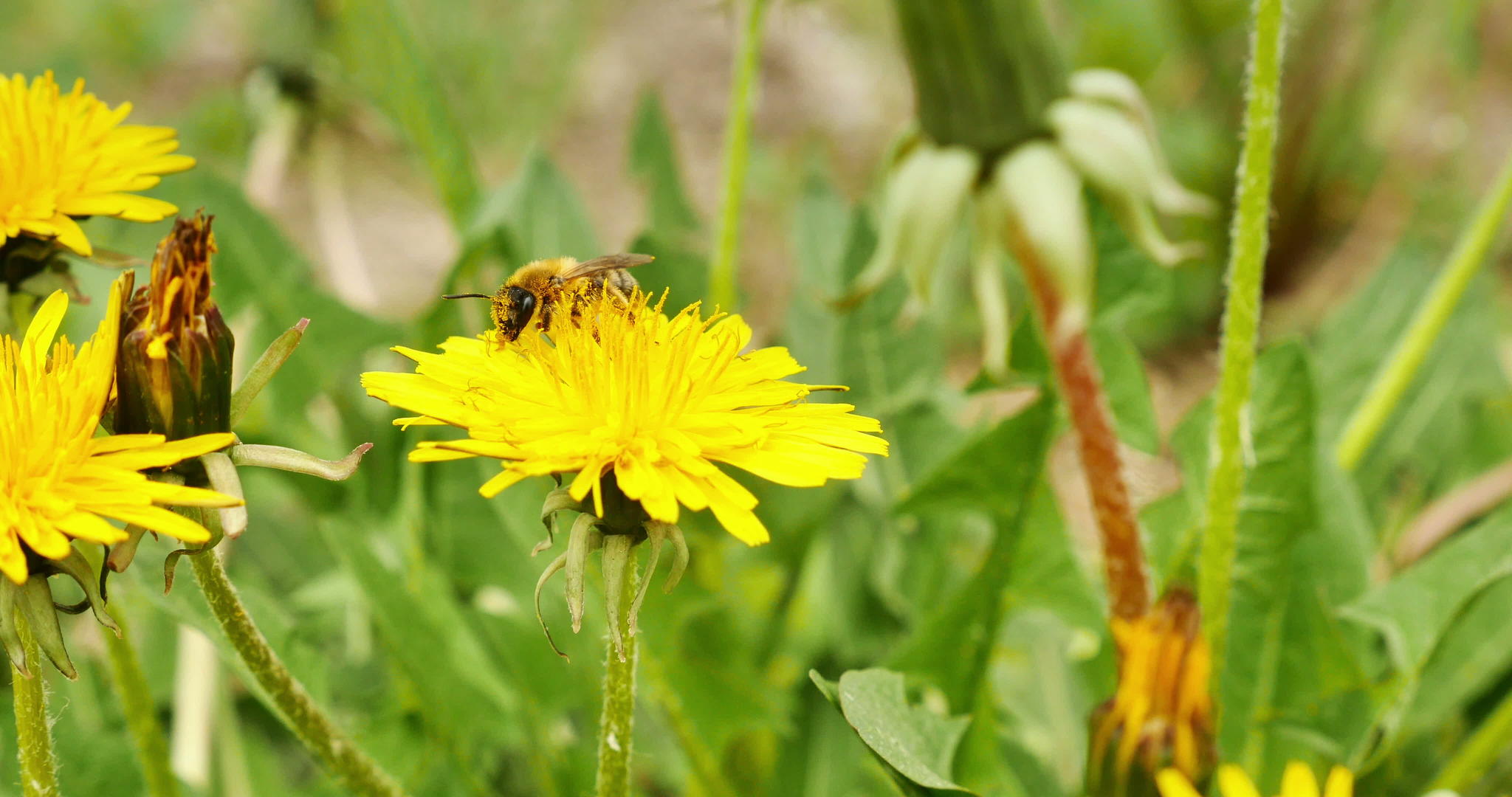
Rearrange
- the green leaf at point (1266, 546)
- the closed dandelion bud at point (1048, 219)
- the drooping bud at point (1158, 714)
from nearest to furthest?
1. the drooping bud at point (1158, 714)
2. the closed dandelion bud at point (1048, 219)
3. the green leaf at point (1266, 546)

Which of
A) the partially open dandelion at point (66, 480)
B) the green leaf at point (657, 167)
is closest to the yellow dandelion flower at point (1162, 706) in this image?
the partially open dandelion at point (66, 480)

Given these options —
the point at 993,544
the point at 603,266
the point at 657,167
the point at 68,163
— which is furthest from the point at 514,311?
the point at 657,167

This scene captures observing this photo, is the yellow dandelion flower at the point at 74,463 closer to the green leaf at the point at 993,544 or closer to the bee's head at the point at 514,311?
the bee's head at the point at 514,311

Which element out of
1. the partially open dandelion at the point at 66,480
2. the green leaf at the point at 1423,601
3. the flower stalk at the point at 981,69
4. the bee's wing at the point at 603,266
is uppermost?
the flower stalk at the point at 981,69

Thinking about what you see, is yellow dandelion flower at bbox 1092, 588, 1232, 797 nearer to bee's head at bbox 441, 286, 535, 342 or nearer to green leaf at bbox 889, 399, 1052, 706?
green leaf at bbox 889, 399, 1052, 706

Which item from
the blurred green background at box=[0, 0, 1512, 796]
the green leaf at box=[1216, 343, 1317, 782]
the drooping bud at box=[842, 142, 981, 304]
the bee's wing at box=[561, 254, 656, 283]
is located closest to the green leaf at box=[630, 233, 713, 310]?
the blurred green background at box=[0, 0, 1512, 796]

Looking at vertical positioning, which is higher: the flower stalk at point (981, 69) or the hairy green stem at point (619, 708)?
the flower stalk at point (981, 69)
